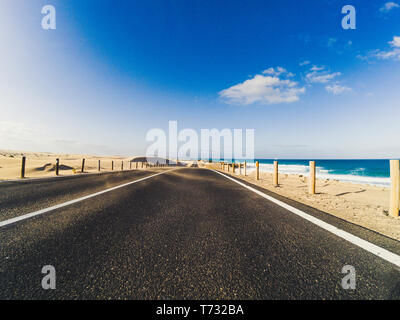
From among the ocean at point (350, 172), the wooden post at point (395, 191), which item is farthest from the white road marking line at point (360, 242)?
the ocean at point (350, 172)

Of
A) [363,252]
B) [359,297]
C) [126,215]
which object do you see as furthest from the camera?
[126,215]

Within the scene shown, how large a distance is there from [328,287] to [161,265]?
1517mm

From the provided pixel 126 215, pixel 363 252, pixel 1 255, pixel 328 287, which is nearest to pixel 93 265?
pixel 1 255

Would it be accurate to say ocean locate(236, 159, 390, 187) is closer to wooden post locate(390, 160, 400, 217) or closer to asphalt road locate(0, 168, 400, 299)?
wooden post locate(390, 160, 400, 217)

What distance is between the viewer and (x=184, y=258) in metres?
1.84

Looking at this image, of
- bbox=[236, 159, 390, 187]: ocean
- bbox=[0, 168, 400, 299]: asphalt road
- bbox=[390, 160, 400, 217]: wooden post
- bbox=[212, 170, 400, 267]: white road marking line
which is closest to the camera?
Result: bbox=[0, 168, 400, 299]: asphalt road

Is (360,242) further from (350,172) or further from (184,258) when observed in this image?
(350,172)

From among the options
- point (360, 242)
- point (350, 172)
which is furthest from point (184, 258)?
point (350, 172)

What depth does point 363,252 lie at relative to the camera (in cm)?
202

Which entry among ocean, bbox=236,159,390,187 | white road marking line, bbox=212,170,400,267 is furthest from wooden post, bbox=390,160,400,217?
ocean, bbox=236,159,390,187

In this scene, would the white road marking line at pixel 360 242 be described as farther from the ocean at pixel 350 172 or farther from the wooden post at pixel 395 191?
the ocean at pixel 350 172

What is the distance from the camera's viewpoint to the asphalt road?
1.37m
